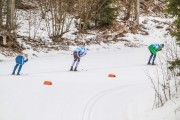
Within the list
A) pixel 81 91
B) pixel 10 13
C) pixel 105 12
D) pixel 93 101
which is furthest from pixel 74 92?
pixel 105 12

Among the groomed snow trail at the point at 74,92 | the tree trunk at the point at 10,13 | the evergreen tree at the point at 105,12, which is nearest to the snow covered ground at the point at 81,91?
the groomed snow trail at the point at 74,92

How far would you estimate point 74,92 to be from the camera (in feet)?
39.7

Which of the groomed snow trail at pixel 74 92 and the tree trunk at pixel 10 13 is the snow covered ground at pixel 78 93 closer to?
the groomed snow trail at pixel 74 92

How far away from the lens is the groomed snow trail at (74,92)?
9.51 m

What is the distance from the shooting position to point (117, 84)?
1441cm

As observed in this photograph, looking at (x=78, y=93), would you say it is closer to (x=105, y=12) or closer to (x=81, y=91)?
(x=81, y=91)

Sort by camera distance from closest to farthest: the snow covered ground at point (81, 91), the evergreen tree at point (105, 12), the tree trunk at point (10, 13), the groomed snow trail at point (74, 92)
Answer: the snow covered ground at point (81, 91) → the groomed snow trail at point (74, 92) → the tree trunk at point (10, 13) → the evergreen tree at point (105, 12)

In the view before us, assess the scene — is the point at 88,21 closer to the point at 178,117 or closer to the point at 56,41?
the point at 56,41

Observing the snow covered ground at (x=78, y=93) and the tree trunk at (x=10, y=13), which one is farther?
the tree trunk at (x=10, y=13)

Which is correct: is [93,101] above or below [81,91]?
below

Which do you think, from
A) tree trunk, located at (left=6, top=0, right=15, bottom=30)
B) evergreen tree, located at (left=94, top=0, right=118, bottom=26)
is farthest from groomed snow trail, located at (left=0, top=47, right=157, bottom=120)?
evergreen tree, located at (left=94, top=0, right=118, bottom=26)

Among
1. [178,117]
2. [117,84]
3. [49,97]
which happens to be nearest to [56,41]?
[117,84]

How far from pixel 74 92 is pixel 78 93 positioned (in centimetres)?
17

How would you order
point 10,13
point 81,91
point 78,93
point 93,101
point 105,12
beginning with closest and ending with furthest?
point 93,101 → point 78,93 → point 81,91 → point 10,13 → point 105,12
